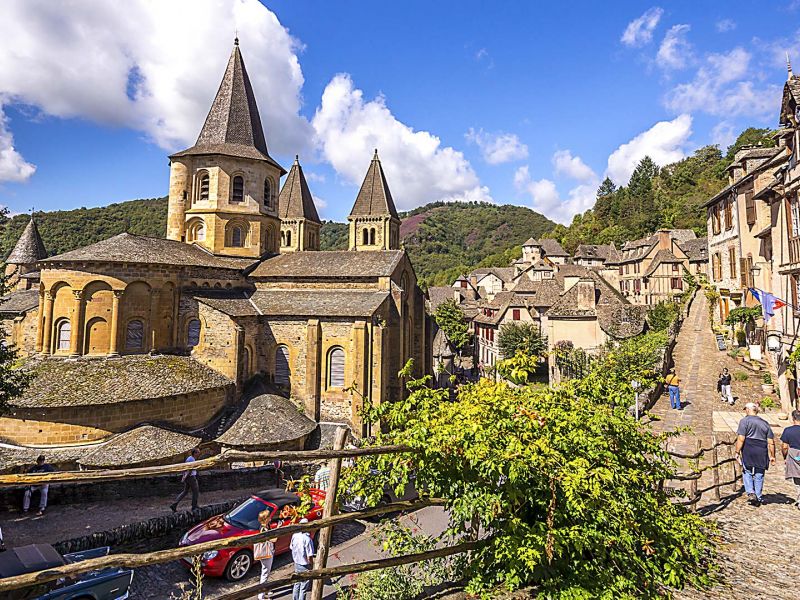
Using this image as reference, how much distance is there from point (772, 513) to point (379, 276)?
20.2m

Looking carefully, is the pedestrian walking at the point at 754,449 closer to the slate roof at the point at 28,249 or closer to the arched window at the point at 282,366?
the arched window at the point at 282,366

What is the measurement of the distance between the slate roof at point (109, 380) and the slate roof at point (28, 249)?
110 ft

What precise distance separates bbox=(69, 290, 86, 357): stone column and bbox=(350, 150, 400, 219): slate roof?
1075 inches

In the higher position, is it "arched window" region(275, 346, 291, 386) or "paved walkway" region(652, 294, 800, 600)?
"arched window" region(275, 346, 291, 386)

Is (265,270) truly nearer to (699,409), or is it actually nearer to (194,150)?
(194,150)

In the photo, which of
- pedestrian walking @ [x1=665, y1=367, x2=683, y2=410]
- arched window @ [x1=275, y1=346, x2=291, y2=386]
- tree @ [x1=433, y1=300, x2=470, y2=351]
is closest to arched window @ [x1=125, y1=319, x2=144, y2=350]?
arched window @ [x1=275, y1=346, x2=291, y2=386]

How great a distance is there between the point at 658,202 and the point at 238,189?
280 feet

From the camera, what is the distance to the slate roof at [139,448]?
17.0 m

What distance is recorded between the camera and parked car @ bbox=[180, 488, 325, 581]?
9891 millimetres

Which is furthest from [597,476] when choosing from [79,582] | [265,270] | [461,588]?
[265,270]

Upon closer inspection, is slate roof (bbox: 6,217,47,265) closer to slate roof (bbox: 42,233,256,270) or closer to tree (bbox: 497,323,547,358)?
slate roof (bbox: 42,233,256,270)

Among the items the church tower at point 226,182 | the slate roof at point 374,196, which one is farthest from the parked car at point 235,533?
the slate roof at point 374,196

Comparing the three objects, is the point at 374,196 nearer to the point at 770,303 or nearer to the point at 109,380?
the point at 109,380

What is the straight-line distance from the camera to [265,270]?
2812cm
